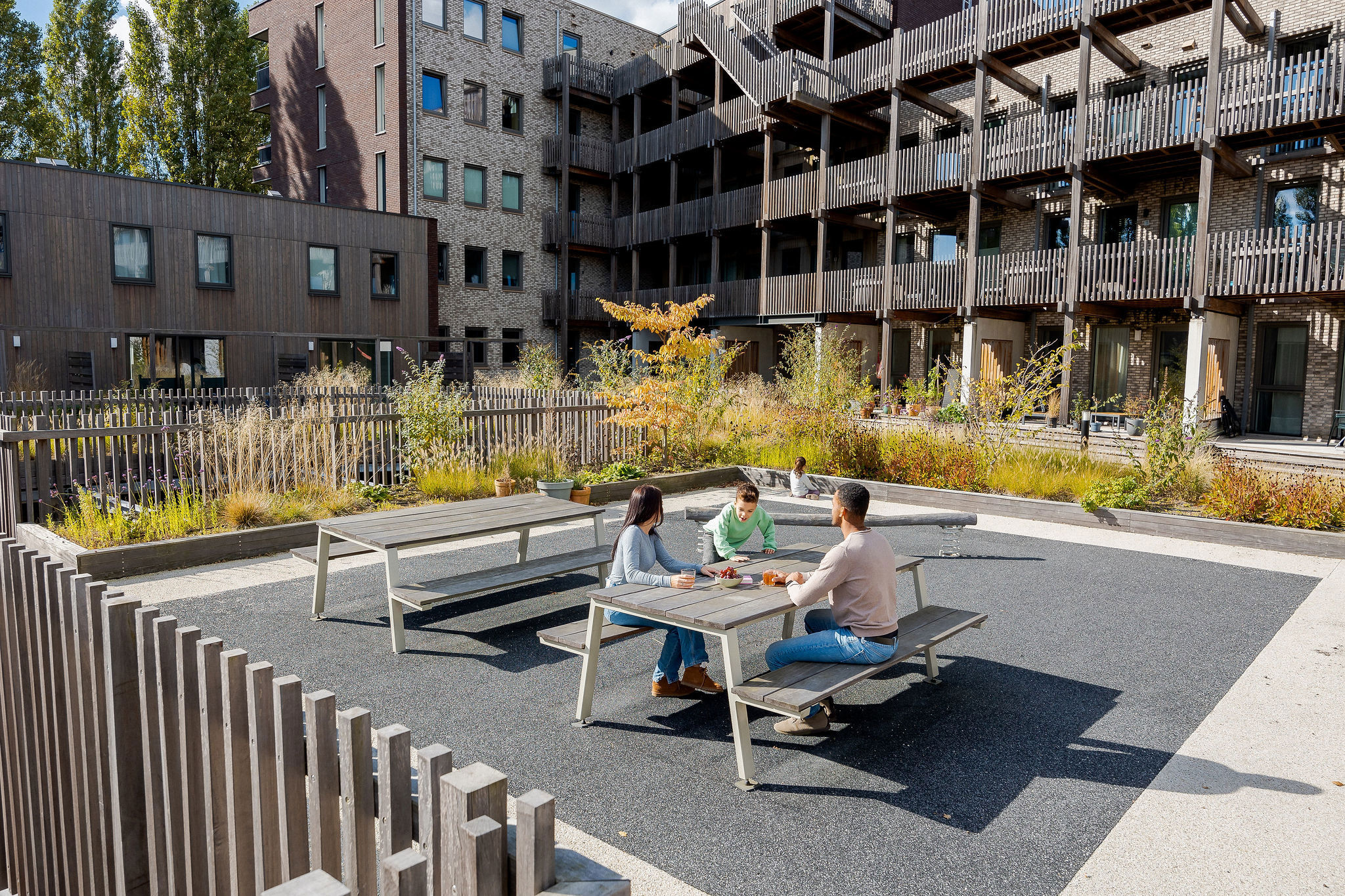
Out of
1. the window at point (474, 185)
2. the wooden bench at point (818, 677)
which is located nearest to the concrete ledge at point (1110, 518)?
the wooden bench at point (818, 677)

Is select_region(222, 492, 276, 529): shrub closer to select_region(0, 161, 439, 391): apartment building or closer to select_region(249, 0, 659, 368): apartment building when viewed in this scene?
select_region(0, 161, 439, 391): apartment building

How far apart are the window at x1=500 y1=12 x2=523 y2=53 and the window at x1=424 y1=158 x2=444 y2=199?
17.6 feet

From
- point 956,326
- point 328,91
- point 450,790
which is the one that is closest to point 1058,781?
point 450,790

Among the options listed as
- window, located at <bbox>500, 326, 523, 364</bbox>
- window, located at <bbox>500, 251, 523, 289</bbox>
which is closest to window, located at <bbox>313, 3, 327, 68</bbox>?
window, located at <bbox>500, 251, 523, 289</bbox>

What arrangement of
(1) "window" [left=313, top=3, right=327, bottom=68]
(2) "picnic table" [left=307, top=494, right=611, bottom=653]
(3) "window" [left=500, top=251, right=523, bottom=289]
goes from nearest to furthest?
(2) "picnic table" [left=307, top=494, right=611, bottom=653] → (3) "window" [left=500, top=251, right=523, bottom=289] → (1) "window" [left=313, top=3, right=327, bottom=68]

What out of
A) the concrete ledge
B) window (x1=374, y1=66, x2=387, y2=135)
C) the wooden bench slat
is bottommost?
the concrete ledge

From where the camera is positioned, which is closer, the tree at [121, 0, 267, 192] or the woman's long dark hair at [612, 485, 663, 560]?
the woman's long dark hair at [612, 485, 663, 560]

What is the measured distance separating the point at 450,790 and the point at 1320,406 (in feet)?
77.0

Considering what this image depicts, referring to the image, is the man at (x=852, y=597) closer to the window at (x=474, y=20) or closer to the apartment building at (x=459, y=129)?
the apartment building at (x=459, y=129)

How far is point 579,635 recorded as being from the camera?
16.6ft

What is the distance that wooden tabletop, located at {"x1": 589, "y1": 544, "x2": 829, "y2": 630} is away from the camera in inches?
173

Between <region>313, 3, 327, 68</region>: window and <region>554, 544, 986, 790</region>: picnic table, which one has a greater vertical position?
<region>313, 3, 327, 68</region>: window

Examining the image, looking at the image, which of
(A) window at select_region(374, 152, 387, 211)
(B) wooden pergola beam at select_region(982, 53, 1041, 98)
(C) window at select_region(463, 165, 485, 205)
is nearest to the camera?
(B) wooden pergola beam at select_region(982, 53, 1041, 98)

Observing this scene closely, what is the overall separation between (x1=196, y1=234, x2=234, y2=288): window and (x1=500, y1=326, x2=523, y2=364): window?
1020cm
